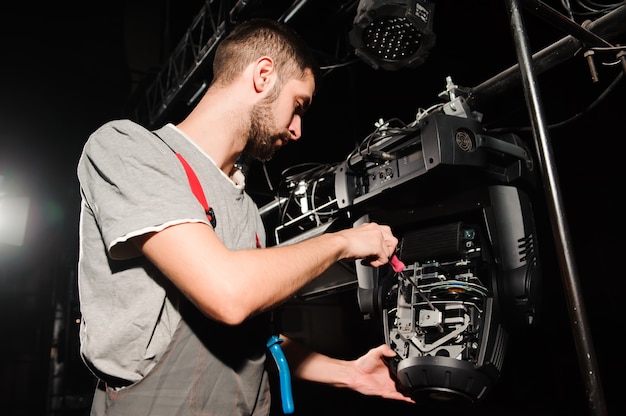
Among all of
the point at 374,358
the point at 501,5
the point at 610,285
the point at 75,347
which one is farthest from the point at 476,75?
the point at 75,347

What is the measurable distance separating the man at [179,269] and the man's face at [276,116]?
90 mm

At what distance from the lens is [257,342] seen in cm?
105

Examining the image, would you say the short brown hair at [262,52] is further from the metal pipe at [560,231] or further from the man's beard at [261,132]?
the metal pipe at [560,231]

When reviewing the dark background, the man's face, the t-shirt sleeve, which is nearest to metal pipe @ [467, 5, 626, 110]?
the dark background

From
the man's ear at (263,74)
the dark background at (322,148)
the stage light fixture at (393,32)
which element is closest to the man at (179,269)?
the man's ear at (263,74)

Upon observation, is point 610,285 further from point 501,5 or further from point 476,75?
point 501,5

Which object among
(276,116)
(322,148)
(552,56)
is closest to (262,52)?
(276,116)

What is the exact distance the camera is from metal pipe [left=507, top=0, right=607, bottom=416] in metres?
0.72

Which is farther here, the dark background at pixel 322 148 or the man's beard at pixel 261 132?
the dark background at pixel 322 148

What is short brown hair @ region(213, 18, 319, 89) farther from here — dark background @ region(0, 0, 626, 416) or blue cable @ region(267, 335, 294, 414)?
dark background @ region(0, 0, 626, 416)

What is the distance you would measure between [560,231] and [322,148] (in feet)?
11.3

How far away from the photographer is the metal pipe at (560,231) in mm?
719

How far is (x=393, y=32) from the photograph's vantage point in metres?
1.58

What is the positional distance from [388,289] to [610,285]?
1845 mm
